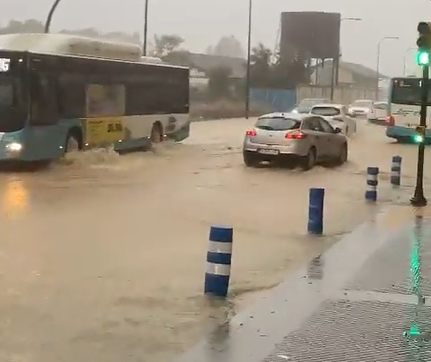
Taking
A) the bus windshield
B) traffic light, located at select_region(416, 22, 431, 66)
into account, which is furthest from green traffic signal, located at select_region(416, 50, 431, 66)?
the bus windshield

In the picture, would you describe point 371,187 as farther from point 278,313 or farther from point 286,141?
point 278,313

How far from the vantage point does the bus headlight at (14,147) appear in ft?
71.9

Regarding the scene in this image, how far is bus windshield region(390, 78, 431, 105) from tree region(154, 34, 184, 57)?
5175 centimetres

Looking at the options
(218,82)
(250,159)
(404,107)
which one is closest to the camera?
(250,159)

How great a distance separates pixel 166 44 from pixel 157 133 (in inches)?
2475

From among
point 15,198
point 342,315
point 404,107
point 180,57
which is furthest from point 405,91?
point 180,57

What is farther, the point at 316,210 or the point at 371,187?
the point at 371,187

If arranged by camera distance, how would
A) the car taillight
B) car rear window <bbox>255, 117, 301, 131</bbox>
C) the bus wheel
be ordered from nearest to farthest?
1. the car taillight
2. car rear window <bbox>255, 117, 301, 131</bbox>
3. the bus wheel

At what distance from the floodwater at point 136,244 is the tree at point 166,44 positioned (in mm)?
67107

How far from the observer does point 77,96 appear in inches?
968

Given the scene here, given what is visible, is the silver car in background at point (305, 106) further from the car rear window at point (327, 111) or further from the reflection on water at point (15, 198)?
the reflection on water at point (15, 198)

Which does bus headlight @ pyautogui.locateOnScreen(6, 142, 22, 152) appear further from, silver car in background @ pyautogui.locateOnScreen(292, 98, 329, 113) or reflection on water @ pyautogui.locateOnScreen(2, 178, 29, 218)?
silver car in background @ pyautogui.locateOnScreen(292, 98, 329, 113)

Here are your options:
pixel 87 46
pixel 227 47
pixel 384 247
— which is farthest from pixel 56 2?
pixel 227 47

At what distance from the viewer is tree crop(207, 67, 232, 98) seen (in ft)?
276
